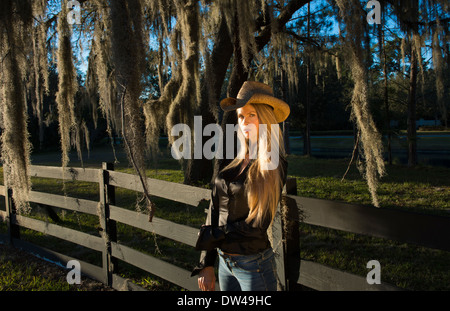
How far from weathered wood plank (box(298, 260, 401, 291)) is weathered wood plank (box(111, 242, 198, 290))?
0.97 meters

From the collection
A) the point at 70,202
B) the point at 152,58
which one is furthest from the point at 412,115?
the point at 70,202

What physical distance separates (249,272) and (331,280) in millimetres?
621

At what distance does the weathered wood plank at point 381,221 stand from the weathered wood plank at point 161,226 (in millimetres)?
998

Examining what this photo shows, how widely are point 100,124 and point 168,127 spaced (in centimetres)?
2076

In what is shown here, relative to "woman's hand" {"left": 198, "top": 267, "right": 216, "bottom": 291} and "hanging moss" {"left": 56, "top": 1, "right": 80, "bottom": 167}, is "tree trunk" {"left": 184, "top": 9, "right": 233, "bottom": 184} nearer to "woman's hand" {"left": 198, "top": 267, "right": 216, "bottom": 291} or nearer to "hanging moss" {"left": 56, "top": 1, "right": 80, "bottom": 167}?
"hanging moss" {"left": 56, "top": 1, "right": 80, "bottom": 167}

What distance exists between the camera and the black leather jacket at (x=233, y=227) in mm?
1720

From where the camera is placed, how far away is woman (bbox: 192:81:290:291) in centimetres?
170

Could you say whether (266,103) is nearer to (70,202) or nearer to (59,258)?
(70,202)

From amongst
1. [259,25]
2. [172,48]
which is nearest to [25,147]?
[172,48]

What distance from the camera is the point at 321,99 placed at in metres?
26.8

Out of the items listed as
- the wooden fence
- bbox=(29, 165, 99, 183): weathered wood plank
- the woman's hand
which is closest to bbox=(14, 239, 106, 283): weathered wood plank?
the wooden fence

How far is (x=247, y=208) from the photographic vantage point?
1.75m

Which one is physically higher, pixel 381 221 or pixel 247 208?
pixel 247 208
